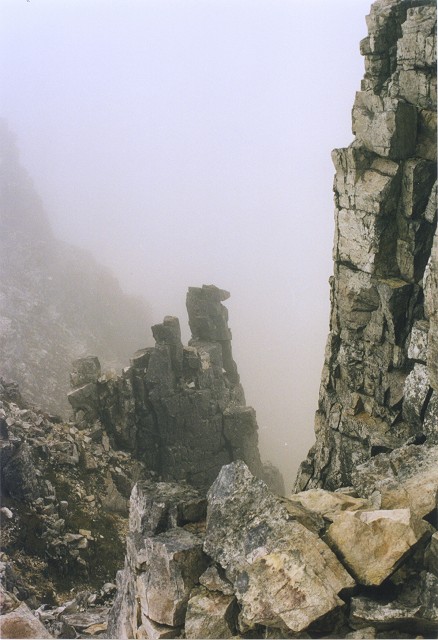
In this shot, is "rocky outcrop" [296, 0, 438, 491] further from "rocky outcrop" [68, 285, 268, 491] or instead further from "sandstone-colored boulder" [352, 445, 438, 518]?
"rocky outcrop" [68, 285, 268, 491]

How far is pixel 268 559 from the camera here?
12328 mm

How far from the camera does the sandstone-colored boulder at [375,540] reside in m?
12.1

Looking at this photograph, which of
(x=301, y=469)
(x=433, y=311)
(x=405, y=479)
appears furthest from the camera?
(x=301, y=469)

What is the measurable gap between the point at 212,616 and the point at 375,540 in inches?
146

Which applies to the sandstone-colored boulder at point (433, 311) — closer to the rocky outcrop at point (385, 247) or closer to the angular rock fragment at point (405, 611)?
the rocky outcrop at point (385, 247)

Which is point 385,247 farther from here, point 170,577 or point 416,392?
point 170,577

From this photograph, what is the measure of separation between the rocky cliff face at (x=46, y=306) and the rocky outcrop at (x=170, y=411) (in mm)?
14331

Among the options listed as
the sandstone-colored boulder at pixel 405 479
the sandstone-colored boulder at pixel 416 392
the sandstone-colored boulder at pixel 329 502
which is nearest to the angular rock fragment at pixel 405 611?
the sandstone-colored boulder at pixel 405 479

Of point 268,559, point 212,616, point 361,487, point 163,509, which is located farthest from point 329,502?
point 212,616

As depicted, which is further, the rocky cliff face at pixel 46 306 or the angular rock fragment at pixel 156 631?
the rocky cliff face at pixel 46 306

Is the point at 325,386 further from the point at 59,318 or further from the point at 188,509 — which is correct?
the point at 59,318

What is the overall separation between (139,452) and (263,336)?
14281cm

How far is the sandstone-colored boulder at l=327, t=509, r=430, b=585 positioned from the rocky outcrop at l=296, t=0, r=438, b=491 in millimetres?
8756

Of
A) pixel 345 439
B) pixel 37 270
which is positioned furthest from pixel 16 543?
pixel 37 270
